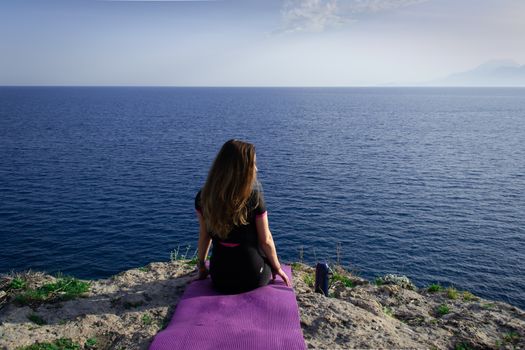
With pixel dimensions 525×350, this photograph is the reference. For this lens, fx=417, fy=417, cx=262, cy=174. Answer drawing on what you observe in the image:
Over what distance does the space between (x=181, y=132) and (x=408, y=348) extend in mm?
101065

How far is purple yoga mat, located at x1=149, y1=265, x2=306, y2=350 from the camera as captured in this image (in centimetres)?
684

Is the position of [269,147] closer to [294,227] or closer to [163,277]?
[294,227]

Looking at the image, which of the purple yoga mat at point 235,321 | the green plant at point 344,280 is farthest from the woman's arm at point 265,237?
the green plant at point 344,280

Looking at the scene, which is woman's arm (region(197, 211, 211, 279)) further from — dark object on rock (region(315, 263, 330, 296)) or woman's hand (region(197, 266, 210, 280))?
dark object on rock (region(315, 263, 330, 296))

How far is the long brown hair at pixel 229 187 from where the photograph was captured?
759 cm

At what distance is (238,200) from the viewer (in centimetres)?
780

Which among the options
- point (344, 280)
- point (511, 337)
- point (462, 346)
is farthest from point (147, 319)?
point (511, 337)

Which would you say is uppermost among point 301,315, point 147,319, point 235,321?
point 235,321

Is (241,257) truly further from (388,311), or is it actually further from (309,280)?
(388,311)

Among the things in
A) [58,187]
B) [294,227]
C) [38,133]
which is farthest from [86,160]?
[294,227]

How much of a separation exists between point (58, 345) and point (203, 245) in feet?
10.6

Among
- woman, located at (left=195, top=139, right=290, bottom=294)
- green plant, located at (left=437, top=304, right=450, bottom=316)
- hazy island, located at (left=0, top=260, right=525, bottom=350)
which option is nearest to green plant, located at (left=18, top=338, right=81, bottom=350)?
hazy island, located at (left=0, top=260, right=525, bottom=350)

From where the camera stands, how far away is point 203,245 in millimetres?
9078

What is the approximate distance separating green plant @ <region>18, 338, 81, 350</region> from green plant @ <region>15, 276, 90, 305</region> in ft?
6.52
